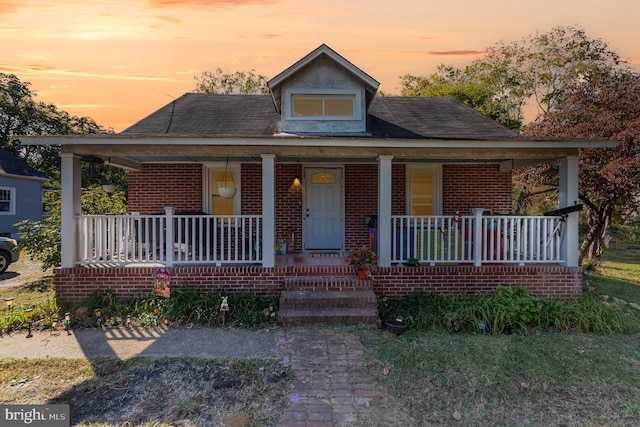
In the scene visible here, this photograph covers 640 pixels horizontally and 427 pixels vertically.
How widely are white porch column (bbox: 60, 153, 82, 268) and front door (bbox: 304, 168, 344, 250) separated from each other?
503 centimetres

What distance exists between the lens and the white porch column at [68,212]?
662 centimetres

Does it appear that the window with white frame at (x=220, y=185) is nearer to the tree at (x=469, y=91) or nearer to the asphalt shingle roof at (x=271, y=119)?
the asphalt shingle roof at (x=271, y=119)

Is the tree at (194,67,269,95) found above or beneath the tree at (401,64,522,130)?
above

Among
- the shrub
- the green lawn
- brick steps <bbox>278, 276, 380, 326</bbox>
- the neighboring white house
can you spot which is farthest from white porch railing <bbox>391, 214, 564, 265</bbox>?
the neighboring white house

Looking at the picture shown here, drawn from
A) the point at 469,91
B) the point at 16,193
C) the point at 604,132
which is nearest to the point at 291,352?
the point at 604,132

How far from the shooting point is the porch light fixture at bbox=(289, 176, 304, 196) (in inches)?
358

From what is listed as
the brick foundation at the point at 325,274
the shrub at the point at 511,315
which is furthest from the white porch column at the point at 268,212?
the shrub at the point at 511,315

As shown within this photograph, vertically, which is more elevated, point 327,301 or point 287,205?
point 287,205

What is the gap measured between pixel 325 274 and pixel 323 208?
2859 millimetres

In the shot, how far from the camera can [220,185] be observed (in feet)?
31.0

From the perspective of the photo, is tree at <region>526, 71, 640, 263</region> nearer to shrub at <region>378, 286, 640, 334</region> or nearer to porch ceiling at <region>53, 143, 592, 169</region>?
porch ceiling at <region>53, 143, 592, 169</region>

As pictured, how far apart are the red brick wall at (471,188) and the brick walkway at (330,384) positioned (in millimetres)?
5512

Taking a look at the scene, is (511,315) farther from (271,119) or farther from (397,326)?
(271,119)

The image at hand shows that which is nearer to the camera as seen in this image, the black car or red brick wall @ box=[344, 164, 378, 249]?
red brick wall @ box=[344, 164, 378, 249]
